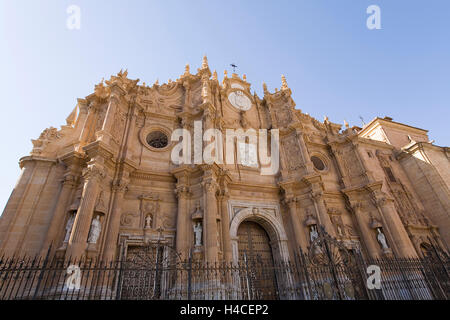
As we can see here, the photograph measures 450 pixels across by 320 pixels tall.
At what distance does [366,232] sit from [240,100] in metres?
12.9

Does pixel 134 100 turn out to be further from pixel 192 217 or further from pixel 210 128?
pixel 192 217

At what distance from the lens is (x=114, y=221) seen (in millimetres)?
10898

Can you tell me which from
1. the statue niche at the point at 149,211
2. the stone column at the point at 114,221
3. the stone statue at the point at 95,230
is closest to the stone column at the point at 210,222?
the statue niche at the point at 149,211

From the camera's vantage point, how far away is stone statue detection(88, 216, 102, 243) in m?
9.90

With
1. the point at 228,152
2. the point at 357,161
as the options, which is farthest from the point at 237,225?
the point at 357,161

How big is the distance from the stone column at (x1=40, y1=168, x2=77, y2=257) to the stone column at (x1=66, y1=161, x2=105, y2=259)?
117 centimetres

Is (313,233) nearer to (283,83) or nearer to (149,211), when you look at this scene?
(149,211)

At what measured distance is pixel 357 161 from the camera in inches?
715

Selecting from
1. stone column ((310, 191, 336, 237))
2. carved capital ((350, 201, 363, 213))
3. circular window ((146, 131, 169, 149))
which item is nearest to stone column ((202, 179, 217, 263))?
circular window ((146, 131, 169, 149))

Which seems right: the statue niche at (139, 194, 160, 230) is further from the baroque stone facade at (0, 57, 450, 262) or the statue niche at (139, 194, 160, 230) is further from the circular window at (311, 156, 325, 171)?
the circular window at (311, 156, 325, 171)

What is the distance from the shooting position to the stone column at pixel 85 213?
8891 millimetres

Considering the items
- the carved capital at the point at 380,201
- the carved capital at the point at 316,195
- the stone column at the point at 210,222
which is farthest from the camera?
the carved capital at the point at 380,201

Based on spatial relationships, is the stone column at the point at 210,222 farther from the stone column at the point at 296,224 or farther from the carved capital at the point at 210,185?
the stone column at the point at 296,224

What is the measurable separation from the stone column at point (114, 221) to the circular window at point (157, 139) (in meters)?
3.77
